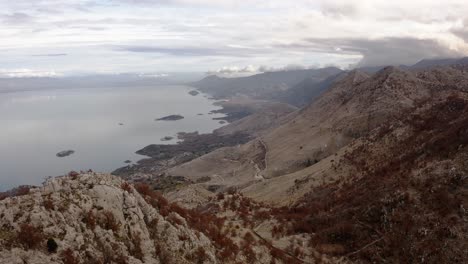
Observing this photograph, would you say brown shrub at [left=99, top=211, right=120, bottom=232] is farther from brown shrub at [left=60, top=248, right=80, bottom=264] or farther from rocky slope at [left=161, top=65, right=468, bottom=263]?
rocky slope at [left=161, top=65, right=468, bottom=263]

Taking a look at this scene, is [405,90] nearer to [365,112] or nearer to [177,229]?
[365,112]

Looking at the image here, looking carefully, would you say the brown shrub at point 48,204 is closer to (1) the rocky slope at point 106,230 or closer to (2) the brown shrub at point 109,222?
(1) the rocky slope at point 106,230

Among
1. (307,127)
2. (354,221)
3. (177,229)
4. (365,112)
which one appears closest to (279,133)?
(307,127)

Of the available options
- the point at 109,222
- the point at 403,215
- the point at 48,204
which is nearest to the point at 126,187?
the point at 109,222

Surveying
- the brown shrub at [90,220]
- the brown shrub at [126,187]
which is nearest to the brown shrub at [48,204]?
the brown shrub at [90,220]

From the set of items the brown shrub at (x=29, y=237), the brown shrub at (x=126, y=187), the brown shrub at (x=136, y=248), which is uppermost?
the brown shrub at (x=29, y=237)

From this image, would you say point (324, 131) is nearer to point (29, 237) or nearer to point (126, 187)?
point (126, 187)

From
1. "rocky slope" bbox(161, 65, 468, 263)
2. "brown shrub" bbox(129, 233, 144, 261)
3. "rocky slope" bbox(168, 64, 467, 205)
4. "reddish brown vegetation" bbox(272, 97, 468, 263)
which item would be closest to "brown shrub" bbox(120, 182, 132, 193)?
"brown shrub" bbox(129, 233, 144, 261)

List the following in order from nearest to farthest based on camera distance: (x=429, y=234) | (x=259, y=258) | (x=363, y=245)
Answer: (x=259, y=258) < (x=429, y=234) < (x=363, y=245)
